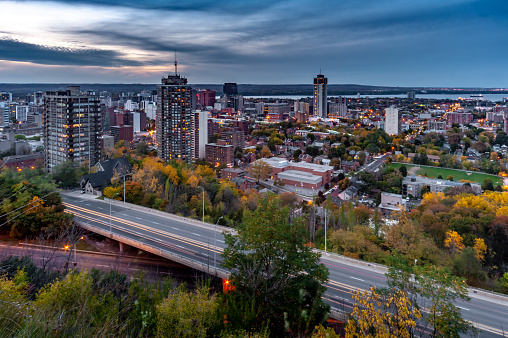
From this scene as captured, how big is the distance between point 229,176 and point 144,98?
7894 centimetres

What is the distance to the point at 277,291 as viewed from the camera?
4.58 m

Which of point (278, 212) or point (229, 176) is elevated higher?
point (278, 212)

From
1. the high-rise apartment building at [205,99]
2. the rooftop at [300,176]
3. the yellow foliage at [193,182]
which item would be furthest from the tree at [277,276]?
the high-rise apartment building at [205,99]

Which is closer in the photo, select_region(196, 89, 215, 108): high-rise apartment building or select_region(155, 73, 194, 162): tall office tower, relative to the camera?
select_region(155, 73, 194, 162): tall office tower

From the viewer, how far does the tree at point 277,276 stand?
15.0 ft

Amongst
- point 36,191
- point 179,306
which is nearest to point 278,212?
point 179,306

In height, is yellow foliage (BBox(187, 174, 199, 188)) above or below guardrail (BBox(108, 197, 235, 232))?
above

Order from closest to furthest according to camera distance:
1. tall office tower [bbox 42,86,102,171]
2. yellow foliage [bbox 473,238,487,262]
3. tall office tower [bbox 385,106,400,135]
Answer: yellow foliage [bbox 473,238,487,262], tall office tower [bbox 42,86,102,171], tall office tower [bbox 385,106,400,135]

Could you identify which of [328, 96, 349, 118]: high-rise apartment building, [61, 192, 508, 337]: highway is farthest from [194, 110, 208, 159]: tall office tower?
[328, 96, 349, 118]: high-rise apartment building

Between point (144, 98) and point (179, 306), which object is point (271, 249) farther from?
point (144, 98)

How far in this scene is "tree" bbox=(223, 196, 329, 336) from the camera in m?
4.58

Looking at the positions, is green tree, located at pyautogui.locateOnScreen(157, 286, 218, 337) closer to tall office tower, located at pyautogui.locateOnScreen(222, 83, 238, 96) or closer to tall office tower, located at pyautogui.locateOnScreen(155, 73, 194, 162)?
tall office tower, located at pyautogui.locateOnScreen(155, 73, 194, 162)

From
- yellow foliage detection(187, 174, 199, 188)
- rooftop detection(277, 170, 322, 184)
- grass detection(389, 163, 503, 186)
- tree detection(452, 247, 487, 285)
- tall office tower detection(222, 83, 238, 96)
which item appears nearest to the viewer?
tree detection(452, 247, 487, 285)

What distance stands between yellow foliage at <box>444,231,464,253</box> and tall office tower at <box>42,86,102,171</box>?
61.4 feet
